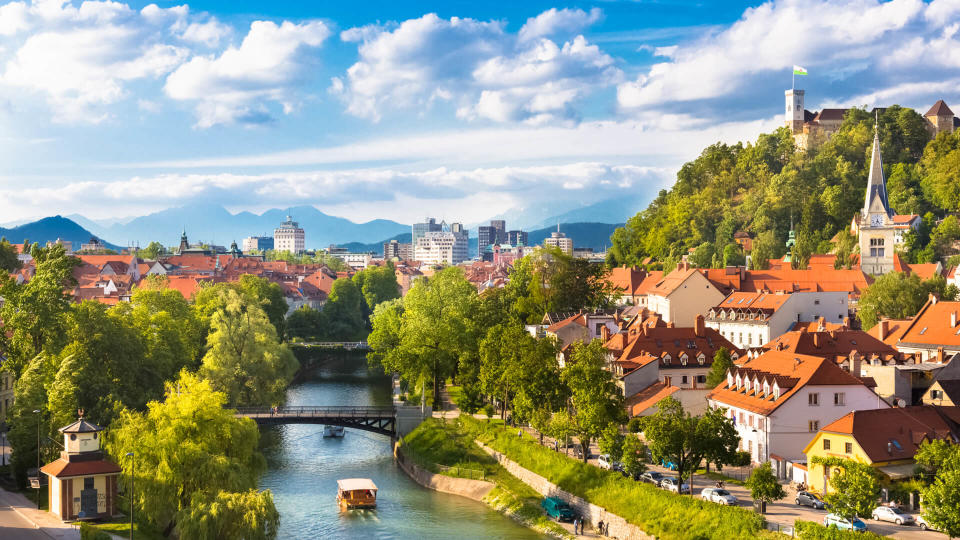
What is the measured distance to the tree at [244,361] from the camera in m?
65.6

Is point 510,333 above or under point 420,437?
above

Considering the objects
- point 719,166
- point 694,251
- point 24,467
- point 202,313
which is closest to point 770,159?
point 719,166

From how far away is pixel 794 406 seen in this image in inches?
1917

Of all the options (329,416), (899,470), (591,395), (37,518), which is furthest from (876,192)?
(37,518)

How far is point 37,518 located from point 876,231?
91732 millimetres

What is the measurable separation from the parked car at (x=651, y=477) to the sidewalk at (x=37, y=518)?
23.9 m

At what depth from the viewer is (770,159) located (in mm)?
141375

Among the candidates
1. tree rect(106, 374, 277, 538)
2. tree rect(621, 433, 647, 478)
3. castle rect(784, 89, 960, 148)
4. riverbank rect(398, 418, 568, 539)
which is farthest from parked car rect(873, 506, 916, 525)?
castle rect(784, 89, 960, 148)

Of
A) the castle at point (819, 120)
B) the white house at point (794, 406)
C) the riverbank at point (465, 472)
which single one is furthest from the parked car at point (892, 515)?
the castle at point (819, 120)

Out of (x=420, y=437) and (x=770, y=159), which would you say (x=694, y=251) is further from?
(x=420, y=437)

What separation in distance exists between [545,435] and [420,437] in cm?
A: 863

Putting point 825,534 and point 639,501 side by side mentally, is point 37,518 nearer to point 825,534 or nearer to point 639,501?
point 639,501

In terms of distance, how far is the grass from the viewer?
127ft

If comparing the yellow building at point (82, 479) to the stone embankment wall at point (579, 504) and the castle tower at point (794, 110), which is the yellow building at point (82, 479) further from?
the castle tower at point (794, 110)
